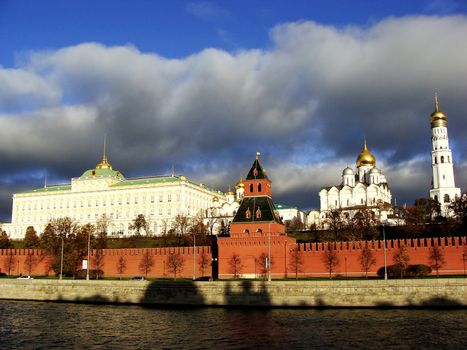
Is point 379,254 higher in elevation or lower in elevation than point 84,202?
lower

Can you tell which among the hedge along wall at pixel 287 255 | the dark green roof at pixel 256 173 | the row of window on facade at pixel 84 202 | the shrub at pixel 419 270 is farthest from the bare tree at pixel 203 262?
the row of window on facade at pixel 84 202

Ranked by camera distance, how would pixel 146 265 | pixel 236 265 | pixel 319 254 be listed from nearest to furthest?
pixel 319 254, pixel 236 265, pixel 146 265

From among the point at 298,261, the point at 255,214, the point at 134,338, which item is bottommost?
the point at 134,338

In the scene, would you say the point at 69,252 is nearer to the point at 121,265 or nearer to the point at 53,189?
the point at 121,265

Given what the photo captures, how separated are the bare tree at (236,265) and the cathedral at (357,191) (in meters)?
42.9

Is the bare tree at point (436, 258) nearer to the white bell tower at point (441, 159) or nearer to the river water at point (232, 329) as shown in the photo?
the river water at point (232, 329)

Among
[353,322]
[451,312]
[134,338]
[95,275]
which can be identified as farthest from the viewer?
[95,275]

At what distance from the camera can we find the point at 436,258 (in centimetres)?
4722

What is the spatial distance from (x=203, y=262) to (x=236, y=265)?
5341 mm

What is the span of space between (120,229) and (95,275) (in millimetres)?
56641

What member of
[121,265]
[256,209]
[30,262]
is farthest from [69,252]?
[256,209]

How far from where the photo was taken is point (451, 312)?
114 ft

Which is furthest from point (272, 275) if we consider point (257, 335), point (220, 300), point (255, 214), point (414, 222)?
point (414, 222)

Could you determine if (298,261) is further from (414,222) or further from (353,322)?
(414,222)
